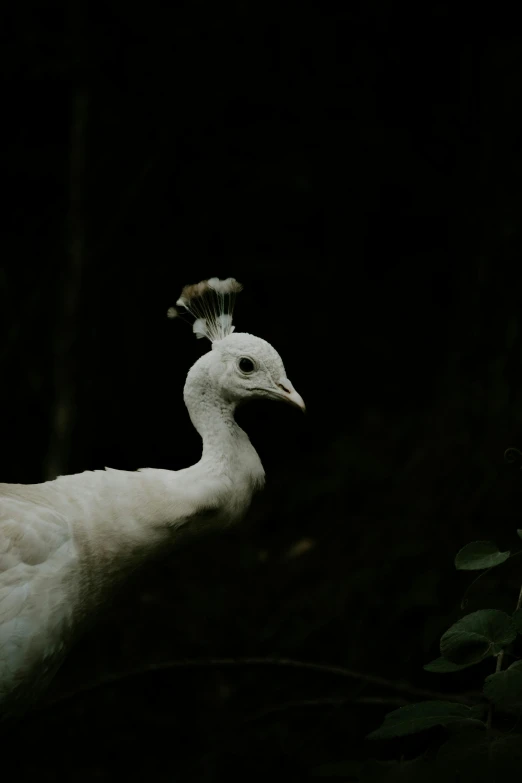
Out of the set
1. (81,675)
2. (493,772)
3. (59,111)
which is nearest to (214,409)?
(493,772)

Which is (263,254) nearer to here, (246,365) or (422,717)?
(246,365)

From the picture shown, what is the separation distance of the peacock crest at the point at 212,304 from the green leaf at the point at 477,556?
66 centimetres

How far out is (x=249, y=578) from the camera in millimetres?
2922

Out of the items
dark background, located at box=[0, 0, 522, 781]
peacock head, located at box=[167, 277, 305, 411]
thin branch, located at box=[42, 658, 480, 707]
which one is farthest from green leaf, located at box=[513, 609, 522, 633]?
dark background, located at box=[0, 0, 522, 781]

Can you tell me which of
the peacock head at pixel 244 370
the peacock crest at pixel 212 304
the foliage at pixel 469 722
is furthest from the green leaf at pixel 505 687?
the peacock crest at pixel 212 304

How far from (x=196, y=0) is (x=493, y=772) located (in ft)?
9.11

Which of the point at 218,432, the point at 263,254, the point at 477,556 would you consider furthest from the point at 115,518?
the point at 263,254

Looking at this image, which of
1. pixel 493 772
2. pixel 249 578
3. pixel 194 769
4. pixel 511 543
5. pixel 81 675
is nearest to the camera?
pixel 493 772

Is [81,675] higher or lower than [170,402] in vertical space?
lower

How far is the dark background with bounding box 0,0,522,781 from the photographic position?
279 centimetres

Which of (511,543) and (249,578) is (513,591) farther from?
(249,578)

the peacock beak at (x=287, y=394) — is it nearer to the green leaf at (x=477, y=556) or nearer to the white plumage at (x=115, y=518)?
the white plumage at (x=115, y=518)

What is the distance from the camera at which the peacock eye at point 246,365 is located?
155 cm

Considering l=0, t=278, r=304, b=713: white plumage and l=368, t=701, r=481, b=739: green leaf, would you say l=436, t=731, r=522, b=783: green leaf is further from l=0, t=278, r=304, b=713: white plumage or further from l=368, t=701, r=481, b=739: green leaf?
l=0, t=278, r=304, b=713: white plumage
